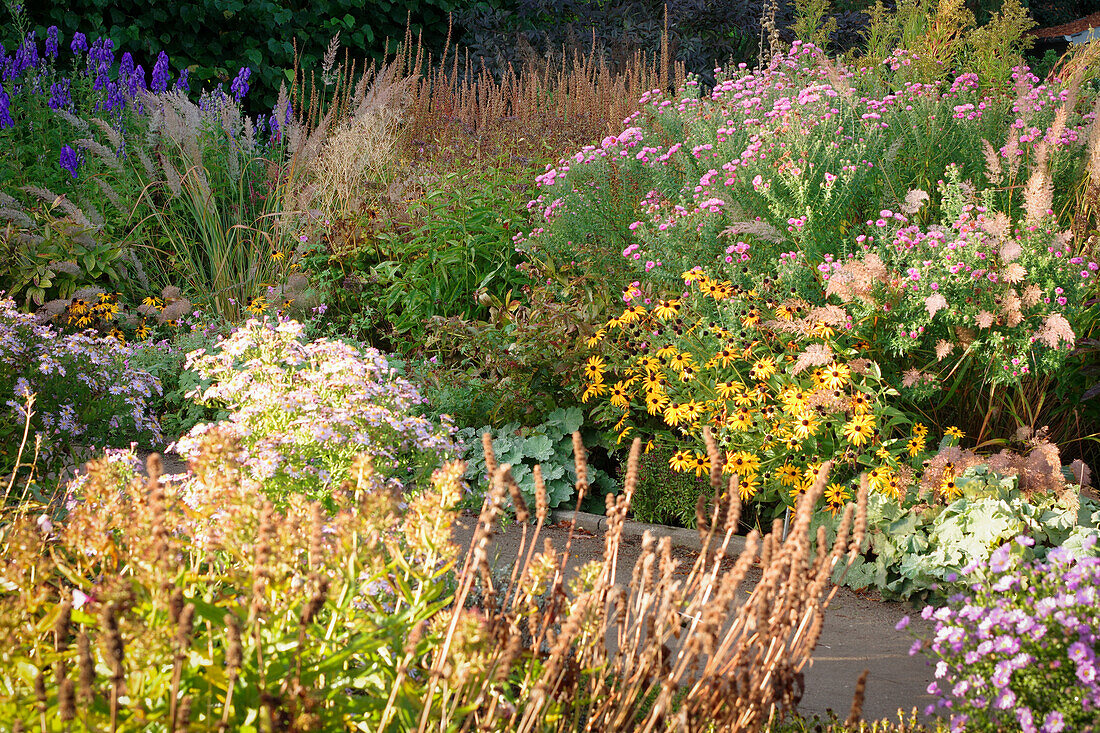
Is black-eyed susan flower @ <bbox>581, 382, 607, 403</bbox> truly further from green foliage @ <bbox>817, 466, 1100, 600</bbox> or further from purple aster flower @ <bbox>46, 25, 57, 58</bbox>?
purple aster flower @ <bbox>46, 25, 57, 58</bbox>

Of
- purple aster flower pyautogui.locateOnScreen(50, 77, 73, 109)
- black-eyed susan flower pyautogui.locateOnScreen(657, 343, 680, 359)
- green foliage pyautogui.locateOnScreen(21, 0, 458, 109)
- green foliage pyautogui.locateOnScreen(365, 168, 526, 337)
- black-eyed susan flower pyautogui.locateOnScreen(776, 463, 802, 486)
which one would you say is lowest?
black-eyed susan flower pyautogui.locateOnScreen(776, 463, 802, 486)

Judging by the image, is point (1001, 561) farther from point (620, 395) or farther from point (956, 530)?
point (620, 395)

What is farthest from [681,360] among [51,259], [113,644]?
[51,259]

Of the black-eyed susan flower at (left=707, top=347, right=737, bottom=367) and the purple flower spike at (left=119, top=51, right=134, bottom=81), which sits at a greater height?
Answer: the purple flower spike at (left=119, top=51, right=134, bottom=81)

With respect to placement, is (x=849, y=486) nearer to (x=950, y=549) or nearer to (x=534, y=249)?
(x=950, y=549)

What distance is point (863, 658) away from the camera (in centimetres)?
297

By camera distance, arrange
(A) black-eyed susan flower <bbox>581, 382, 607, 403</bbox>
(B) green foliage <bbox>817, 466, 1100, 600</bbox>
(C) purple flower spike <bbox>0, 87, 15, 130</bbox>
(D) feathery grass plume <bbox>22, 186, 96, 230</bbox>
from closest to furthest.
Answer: (B) green foliage <bbox>817, 466, 1100, 600</bbox> < (A) black-eyed susan flower <bbox>581, 382, 607, 403</bbox> < (D) feathery grass plume <bbox>22, 186, 96, 230</bbox> < (C) purple flower spike <bbox>0, 87, 15, 130</bbox>

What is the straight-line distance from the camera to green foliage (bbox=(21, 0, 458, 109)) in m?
8.50

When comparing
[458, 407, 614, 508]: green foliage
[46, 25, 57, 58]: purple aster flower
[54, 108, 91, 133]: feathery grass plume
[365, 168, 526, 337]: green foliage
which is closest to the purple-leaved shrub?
[458, 407, 614, 508]: green foliage

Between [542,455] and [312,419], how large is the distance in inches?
79.9

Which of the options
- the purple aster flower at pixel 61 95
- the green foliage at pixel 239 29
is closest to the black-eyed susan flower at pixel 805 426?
the purple aster flower at pixel 61 95

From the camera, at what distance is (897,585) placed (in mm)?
3414

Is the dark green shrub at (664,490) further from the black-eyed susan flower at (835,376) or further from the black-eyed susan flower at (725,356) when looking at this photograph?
the black-eyed susan flower at (835,376)

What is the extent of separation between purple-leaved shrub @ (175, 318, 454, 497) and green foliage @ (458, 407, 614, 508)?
1.45 m
